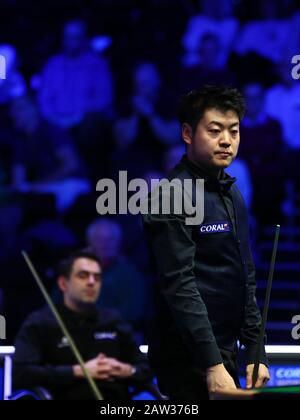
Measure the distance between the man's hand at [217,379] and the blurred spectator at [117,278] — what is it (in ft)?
11.9

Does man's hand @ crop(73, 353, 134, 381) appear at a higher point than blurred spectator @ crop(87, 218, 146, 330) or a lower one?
lower

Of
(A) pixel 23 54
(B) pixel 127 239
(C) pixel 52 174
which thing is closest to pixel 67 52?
(A) pixel 23 54

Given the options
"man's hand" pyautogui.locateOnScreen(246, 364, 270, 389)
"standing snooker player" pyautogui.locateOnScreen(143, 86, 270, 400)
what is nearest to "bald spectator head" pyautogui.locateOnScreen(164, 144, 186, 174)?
"standing snooker player" pyautogui.locateOnScreen(143, 86, 270, 400)

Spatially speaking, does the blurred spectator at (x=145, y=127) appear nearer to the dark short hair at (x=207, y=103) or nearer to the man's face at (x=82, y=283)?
the man's face at (x=82, y=283)

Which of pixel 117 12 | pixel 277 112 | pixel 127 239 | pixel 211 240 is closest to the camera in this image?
pixel 211 240

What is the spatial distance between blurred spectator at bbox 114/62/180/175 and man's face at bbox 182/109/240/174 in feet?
13.0

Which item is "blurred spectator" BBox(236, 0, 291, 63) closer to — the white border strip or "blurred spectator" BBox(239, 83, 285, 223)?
"blurred spectator" BBox(239, 83, 285, 223)

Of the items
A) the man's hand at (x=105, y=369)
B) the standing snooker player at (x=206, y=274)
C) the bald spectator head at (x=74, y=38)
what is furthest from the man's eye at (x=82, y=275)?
the bald spectator head at (x=74, y=38)

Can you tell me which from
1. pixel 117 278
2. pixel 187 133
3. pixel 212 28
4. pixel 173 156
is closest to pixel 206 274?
pixel 187 133

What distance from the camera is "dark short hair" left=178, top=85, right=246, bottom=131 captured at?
119 inches

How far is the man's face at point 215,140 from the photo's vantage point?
2.98m

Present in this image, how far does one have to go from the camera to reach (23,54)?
7.66 meters
